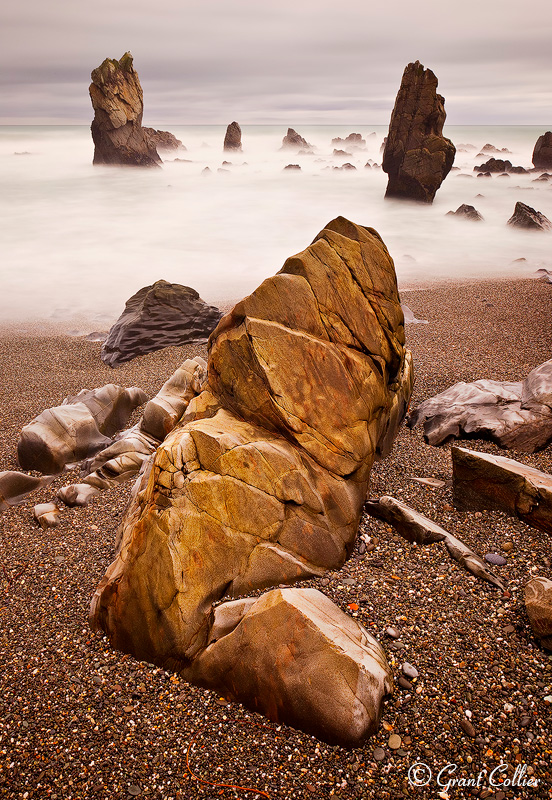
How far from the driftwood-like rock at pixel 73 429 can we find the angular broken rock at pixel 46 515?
113 cm

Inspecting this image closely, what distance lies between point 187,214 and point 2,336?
2159cm

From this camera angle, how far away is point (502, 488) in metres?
5.50

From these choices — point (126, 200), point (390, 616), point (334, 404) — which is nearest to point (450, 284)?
point (334, 404)

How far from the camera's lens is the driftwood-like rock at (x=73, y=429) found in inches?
310

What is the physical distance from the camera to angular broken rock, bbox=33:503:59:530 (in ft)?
21.5

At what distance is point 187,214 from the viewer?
33.6 meters

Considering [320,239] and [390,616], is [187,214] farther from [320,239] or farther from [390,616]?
[390,616]

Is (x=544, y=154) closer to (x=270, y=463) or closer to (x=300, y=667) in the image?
(x=270, y=463)

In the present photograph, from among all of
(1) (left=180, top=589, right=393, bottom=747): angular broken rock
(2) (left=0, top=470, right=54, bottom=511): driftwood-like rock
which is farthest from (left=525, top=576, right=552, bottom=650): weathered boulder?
(2) (left=0, top=470, right=54, bottom=511): driftwood-like rock

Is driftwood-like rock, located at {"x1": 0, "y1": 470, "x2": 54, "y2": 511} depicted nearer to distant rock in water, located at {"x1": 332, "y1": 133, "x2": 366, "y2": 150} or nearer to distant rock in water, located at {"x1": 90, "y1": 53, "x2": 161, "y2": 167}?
distant rock in water, located at {"x1": 90, "y1": 53, "x2": 161, "y2": 167}

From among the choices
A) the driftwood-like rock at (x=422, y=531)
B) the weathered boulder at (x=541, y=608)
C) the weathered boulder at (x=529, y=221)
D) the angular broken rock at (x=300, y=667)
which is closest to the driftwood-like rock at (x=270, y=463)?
the angular broken rock at (x=300, y=667)

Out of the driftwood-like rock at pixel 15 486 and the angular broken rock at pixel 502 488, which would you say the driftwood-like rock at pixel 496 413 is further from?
the driftwood-like rock at pixel 15 486

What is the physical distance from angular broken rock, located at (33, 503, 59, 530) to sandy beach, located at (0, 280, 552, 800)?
0.11 metres

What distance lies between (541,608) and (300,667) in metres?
1.99
